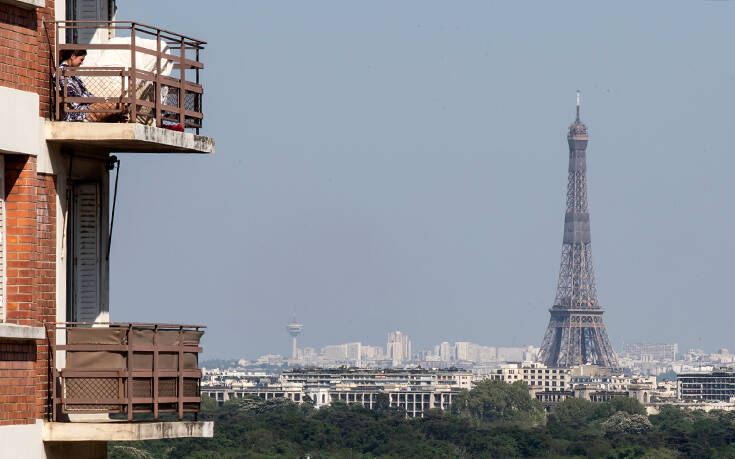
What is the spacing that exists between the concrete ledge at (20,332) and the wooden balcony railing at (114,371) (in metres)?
0.36

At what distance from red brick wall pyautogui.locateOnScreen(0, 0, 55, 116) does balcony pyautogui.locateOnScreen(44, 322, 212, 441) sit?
6.17 feet

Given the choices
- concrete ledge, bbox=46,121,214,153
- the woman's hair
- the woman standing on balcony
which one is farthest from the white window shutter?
the woman's hair

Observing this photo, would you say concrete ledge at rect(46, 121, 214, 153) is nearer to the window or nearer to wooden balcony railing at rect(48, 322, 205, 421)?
the window

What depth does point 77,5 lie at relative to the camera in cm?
1625

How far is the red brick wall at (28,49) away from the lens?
45.6 feet

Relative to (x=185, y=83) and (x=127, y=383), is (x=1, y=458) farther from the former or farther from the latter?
(x=185, y=83)

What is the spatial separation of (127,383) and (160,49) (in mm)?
2935

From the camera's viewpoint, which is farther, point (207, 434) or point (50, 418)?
point (207, 434)

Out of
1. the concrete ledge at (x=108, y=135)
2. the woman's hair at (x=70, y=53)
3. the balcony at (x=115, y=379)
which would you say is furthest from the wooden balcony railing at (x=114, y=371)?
the woman's hair at (x=70, y=53)

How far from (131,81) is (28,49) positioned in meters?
0.95

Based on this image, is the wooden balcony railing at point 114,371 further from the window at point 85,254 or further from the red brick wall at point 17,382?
the window at point 85,254

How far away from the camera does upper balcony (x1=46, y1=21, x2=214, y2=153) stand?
14500 mm

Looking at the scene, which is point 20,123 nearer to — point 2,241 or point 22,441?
point 2,241

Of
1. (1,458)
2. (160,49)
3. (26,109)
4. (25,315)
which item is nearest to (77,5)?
(160,49)
